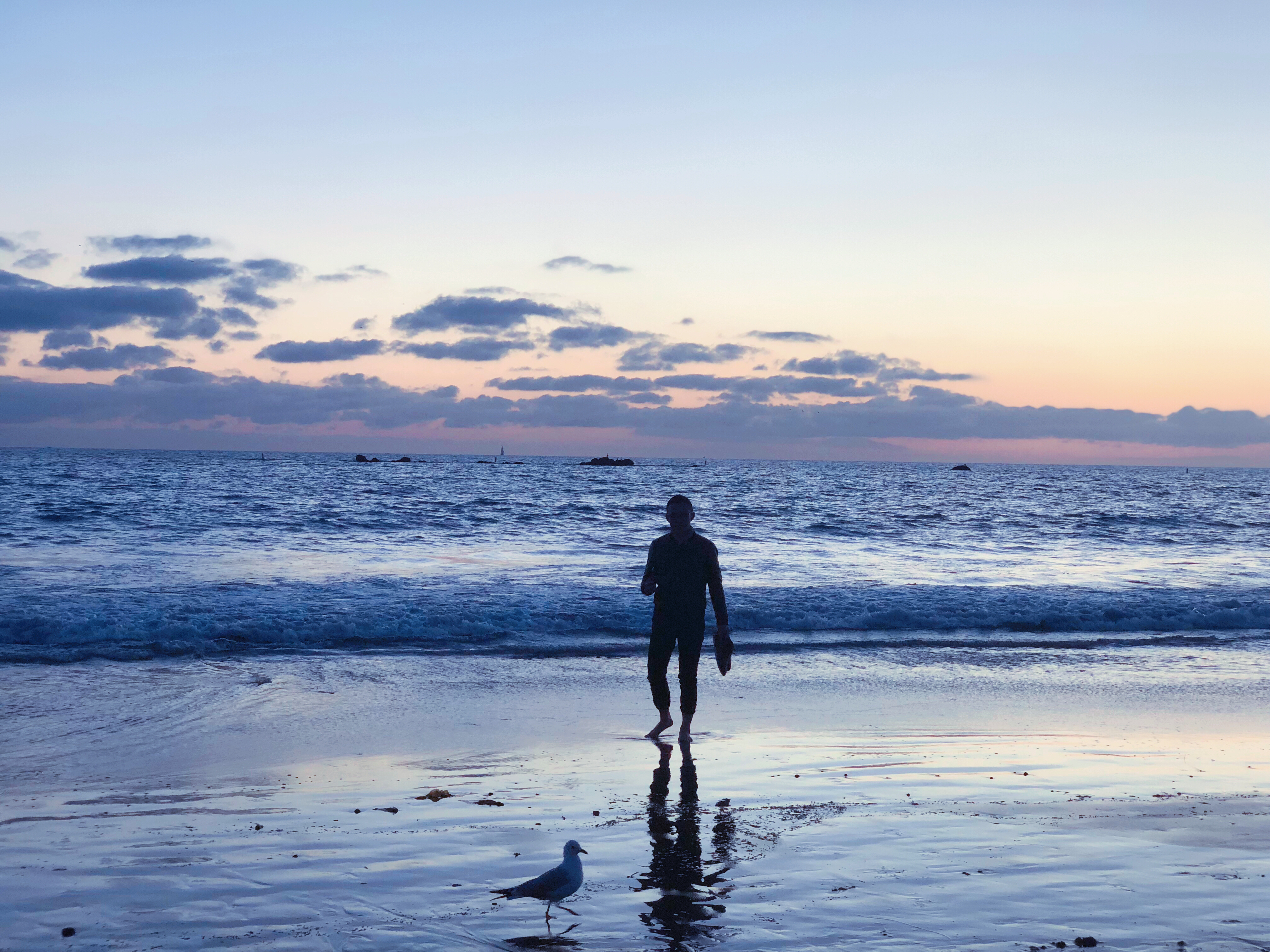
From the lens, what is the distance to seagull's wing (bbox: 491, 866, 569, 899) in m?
4.12

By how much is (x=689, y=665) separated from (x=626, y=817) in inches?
94.2

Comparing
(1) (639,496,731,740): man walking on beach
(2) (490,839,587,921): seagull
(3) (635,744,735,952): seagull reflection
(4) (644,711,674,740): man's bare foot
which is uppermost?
(1) (639,496,731,740): man walking on beach

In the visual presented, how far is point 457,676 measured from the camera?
1088 centimetres

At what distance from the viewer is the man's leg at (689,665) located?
7.99 m

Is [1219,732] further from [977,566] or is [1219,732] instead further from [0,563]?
[0,563]

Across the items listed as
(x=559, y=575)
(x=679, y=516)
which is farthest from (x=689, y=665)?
(x=559, y=575)

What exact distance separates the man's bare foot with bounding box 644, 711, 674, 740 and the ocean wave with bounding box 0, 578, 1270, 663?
4.76 meters

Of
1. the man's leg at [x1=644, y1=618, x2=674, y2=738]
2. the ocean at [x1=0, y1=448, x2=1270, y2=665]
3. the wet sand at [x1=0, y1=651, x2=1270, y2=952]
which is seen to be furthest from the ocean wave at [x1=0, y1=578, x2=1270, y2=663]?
the man's leg at [x1=644, y1=618, x2=674, y2=738]

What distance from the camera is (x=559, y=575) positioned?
19.5m

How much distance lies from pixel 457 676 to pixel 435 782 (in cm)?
439

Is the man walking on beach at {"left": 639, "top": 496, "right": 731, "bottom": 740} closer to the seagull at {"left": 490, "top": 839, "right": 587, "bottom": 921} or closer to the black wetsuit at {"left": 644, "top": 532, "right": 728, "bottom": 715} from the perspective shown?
the black wetsuit at {"left": 644, "top": 532, "right": 728, "bottom": 715}

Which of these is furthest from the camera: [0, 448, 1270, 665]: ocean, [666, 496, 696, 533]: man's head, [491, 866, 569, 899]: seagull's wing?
[0, 448, 1270, 665]: ocean

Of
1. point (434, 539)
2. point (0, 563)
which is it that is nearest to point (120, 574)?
point (0, 563)

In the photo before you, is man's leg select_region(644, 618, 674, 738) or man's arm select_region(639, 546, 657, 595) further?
man's leg select_region(644, 618, 674, 738)
